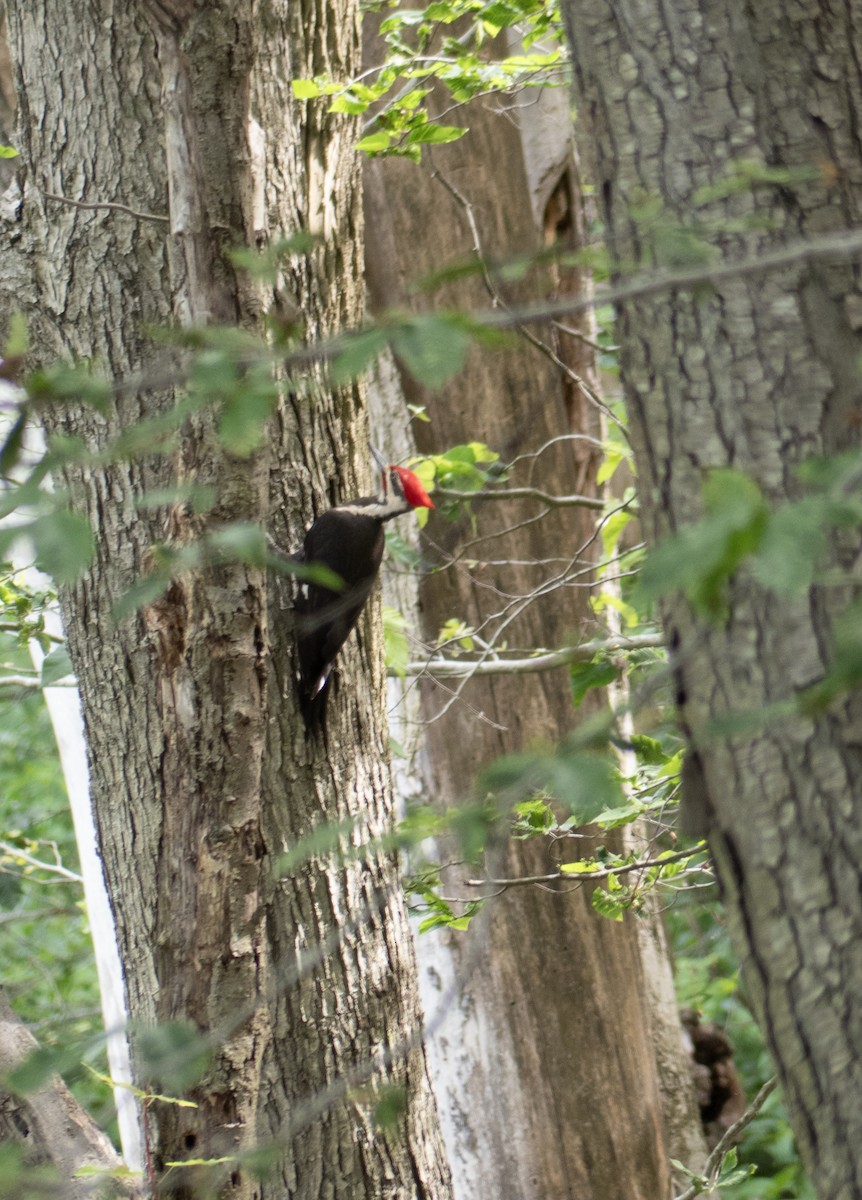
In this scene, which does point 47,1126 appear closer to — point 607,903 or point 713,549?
point 607,903

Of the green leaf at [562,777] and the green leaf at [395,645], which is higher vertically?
the green leaf at [395,645]

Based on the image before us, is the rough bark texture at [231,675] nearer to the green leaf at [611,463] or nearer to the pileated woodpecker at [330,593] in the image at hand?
the pileated woodpecker at [330,593]

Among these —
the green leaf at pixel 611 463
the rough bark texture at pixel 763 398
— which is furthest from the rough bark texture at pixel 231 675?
the green leaf at pixel 611 463

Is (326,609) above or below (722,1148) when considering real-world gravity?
above

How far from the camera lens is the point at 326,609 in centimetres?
285

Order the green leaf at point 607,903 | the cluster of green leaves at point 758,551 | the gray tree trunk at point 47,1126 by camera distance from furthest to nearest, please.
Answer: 1. the green leaf at point 607,903
2. the gray tree trunk at point 47,1126
3. the cluster of green leaves at point 758,551

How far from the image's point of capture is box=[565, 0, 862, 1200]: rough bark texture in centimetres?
125

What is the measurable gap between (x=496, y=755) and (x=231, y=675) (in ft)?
8.54

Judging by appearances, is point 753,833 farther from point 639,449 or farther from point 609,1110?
point 609,1110

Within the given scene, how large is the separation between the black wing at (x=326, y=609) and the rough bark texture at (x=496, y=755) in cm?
122

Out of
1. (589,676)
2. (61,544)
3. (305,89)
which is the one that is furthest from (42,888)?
(61,544)

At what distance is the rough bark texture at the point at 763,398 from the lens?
4.09 feet

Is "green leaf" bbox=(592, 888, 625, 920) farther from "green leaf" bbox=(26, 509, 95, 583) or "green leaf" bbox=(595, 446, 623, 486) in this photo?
"green leaf" bbox=(26, 509, 95, 583)

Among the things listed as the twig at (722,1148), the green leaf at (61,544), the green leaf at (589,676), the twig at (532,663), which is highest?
the twig at (532,663)
